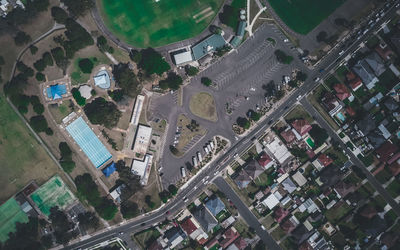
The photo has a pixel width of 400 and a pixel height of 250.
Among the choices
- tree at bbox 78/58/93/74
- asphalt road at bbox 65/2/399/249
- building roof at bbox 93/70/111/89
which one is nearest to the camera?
tree at bbox 78/58/93/74

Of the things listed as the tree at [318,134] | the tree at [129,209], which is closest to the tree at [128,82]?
the tree at [129,209]

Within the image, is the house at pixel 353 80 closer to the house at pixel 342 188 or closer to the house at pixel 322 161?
the house at pixel 322 161

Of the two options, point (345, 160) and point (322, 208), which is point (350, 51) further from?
point (322, 208)

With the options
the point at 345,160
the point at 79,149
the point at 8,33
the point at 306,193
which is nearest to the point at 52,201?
the point at 79,149

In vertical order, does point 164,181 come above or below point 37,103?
below

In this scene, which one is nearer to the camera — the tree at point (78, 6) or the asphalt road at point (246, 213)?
the tree at point (78, 6)

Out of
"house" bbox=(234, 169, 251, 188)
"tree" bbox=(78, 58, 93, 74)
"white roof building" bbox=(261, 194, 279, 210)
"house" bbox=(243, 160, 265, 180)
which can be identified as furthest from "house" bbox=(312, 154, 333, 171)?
"tree" bbox=(78, 58, 93, 74)

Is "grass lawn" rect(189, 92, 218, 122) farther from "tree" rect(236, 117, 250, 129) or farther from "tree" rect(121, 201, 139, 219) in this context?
"tree" rect(121, 201, 139, 219)
